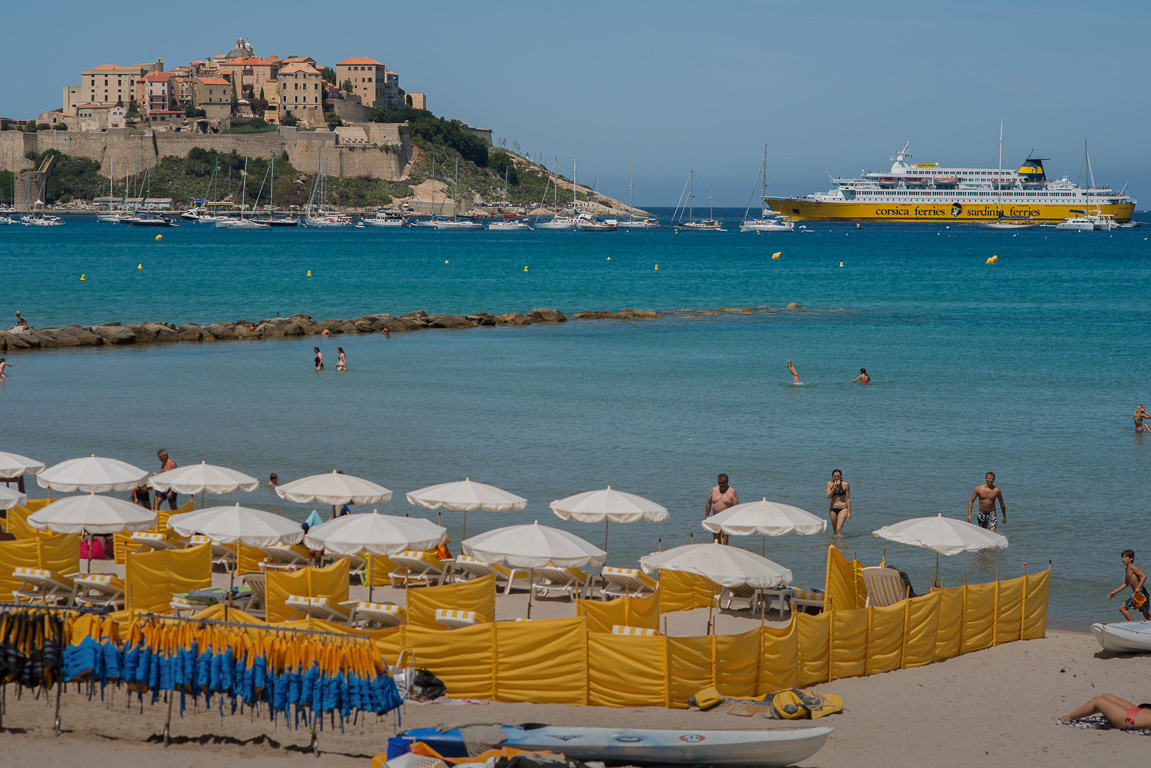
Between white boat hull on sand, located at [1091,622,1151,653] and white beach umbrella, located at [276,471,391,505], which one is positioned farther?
white beach umbrella, located at [276,471,391,505]

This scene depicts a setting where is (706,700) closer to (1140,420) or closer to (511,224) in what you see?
(1140,420)

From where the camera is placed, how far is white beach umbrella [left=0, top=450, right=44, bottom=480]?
587 inches

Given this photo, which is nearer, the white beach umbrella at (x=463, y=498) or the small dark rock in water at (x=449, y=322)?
the white beach umbrella at (x=463, y=498)

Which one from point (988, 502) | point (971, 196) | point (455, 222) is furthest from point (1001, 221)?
point (988, 502)

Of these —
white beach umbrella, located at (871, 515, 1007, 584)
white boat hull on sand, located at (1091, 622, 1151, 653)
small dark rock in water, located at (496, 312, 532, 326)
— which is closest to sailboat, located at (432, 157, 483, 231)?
small dark rock in water, located at (496, 312, 532, 326)

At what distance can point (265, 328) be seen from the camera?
4284cm

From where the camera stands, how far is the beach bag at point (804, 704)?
985 centimetres

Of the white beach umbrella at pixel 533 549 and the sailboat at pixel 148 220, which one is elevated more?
the sailboat at pixel 148 220

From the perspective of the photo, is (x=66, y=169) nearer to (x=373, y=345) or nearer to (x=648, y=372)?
(x=373, y=345)

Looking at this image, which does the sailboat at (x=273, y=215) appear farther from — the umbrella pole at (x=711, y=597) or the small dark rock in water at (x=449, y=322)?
the umbrella pole at (x=711, y=597)

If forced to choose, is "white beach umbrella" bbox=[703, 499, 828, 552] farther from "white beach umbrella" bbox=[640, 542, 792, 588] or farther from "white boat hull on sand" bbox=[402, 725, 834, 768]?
"white boat hull on sand" bbox=[402, 725, 834, 768]

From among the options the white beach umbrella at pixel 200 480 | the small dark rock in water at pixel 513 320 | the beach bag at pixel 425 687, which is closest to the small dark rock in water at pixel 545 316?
the small dark rock in water at pixel 513 320

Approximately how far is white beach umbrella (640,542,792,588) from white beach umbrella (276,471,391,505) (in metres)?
4.15

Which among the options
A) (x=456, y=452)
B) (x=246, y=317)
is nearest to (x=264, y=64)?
(x=246, y=317)
